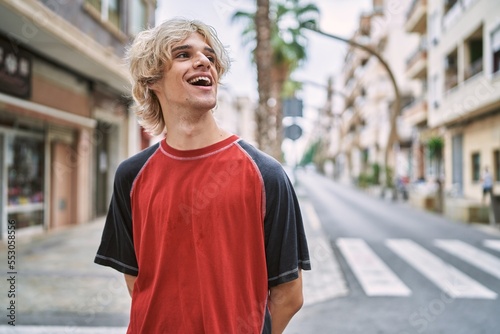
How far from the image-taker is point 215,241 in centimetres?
150

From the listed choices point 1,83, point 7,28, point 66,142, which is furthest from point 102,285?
point 66,142

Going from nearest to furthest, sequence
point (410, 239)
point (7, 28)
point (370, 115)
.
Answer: point (7, 28), point (410, 239), point (370, 115)

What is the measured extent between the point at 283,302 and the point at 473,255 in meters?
9.08

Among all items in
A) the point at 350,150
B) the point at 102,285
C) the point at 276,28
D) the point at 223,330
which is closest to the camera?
the point at 223,330

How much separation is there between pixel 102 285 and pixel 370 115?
4131 centimetres

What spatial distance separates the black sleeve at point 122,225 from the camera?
5.74ft

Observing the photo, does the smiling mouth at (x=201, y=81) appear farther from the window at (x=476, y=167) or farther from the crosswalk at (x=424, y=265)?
the window at (x=476, y=167)

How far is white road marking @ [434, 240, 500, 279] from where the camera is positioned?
837 cm

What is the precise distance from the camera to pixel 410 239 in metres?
11.9

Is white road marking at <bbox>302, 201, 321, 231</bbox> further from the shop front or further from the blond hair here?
the blond hair

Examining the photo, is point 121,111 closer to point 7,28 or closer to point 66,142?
point 66,142

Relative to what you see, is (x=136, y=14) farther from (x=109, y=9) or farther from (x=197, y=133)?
(x=197, y=133)

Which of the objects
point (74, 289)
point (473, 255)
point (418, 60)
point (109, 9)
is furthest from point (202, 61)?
point (418, 60)

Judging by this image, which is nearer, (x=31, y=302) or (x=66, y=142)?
(x=31, y=302)
